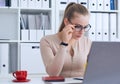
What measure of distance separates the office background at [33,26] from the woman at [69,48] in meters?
1.11

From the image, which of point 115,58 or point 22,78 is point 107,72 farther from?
point 22,78

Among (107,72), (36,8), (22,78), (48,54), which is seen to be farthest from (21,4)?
(107,72)

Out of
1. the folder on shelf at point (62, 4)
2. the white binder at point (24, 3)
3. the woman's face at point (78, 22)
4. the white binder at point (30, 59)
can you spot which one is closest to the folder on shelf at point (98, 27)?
the folder on shelf at point (62, 4)

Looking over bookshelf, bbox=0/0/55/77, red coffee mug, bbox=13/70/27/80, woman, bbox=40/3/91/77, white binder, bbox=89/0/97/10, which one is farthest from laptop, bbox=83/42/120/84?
white binder, bbox=89/0/97/10

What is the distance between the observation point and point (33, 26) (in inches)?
121

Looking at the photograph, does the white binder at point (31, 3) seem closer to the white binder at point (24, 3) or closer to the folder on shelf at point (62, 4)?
the white binder at point (24, 3)

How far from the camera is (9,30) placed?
3.25 meters

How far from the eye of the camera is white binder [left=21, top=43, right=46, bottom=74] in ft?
9.76

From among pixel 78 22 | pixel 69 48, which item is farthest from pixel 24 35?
pixel 78 22

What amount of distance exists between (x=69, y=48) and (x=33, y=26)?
1258mm

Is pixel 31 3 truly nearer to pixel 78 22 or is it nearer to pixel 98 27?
pixel 98 27

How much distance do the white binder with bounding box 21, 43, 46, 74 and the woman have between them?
110 centimetres

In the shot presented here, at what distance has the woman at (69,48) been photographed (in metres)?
1.72

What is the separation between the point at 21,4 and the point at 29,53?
578mm
